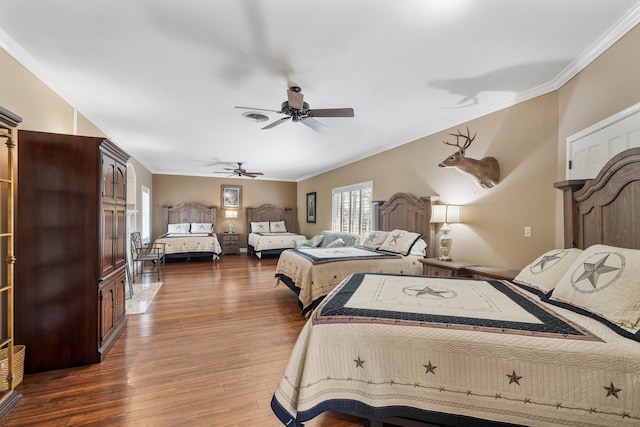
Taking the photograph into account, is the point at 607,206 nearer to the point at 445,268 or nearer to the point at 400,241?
the point at 445,268

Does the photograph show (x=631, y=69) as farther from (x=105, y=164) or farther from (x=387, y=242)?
(x=105, y=164)

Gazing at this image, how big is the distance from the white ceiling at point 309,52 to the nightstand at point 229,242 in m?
5.29

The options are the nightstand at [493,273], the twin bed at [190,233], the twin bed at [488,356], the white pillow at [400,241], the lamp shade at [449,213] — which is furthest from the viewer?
the twin bed at [190,233]

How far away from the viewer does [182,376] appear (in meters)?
2.26

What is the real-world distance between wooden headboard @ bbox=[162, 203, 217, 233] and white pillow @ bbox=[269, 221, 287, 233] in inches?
71.8

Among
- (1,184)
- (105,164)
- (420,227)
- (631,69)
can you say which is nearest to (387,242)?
(420,227)

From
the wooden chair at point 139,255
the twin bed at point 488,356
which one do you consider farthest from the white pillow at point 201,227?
the twin bed at point 488,356

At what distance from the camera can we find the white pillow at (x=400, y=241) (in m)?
3.99

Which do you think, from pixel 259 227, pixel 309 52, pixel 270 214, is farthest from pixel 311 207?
pixel 309 52

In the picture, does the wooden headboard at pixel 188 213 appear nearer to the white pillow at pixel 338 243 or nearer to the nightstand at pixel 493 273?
the white pillow at pixel 338 243

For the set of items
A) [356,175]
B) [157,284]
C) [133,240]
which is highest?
[356,175]

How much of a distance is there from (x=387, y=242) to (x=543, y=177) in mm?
2101

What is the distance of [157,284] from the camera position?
510 cm

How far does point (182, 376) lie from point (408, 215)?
11.8 feet
